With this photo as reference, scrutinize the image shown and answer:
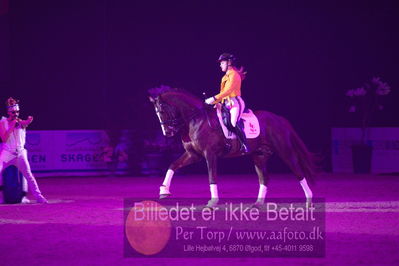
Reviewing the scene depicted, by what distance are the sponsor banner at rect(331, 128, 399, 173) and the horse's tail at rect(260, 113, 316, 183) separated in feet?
32.7

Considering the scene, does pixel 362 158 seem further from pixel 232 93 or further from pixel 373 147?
pixel 232 93

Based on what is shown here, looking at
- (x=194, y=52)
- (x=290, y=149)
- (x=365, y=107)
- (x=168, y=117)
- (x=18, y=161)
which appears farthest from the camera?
(x=194, y=52)

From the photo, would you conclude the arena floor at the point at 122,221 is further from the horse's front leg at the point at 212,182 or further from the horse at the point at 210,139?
the horse's front leg at the point at 212,182

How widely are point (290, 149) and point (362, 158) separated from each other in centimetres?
1038

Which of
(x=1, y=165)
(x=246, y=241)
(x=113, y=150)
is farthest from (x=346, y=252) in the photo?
(x=113, y=150)

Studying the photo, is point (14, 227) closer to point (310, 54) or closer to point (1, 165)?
point (1, 165)

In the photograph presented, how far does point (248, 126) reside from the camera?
40.3ft

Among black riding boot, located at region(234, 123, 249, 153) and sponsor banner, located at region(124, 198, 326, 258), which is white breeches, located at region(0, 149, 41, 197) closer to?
sponsor banner, located at region(124, 198, 326, 258)

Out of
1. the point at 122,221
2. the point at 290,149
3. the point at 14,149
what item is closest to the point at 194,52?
the point at 14,149

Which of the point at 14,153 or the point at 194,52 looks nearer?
the point at 14,153

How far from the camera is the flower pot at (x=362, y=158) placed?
2200 centimetres

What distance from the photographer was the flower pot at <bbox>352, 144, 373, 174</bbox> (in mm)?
22000

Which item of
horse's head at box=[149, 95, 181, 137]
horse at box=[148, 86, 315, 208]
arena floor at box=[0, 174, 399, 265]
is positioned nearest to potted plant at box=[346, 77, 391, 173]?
arena floor at box=[0, 174, 399, 265]

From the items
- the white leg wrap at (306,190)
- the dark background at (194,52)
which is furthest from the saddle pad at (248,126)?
the dark background at (194,52)
